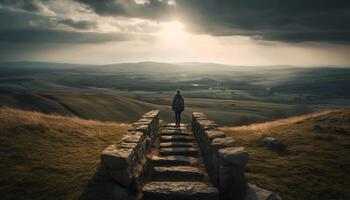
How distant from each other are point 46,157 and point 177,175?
513cm

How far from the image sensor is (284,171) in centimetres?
1202

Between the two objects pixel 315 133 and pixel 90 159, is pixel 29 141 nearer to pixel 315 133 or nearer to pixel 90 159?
pixel 90 159

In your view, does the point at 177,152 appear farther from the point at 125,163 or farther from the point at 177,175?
the point at 125,163

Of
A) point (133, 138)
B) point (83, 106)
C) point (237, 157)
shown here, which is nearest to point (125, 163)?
point (133, 138)

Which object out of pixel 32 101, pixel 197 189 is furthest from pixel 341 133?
pixel 32 101

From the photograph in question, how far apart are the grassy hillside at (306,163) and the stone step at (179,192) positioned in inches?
93.8

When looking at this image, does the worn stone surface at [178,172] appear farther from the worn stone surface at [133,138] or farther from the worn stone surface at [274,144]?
the worn stone surface at [274,144]

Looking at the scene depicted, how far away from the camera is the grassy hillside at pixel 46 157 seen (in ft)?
30.4

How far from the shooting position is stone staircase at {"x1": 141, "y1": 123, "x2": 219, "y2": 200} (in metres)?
9.35

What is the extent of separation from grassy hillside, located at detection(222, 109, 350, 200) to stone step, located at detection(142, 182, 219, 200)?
2382 millimetres

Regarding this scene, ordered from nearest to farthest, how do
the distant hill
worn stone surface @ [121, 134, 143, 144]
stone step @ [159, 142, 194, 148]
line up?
worn stone surface @ [121, 134, 143, 144] < stone step @ [159, 142, 194, 148] < the distant hill

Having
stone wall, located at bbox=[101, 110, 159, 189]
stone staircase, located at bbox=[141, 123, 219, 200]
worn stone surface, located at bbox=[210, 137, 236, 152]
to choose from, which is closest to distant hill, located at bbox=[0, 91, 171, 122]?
stone staircase, located at bbox=[141, 123, 219, 200]

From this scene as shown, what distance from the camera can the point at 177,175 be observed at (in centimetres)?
1124

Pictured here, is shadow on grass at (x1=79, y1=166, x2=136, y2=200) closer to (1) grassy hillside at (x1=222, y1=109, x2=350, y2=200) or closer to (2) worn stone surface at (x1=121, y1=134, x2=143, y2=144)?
Result: (2) worn stone surface at (x1=121, y1=134, x2=143, y2=144)
